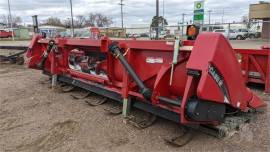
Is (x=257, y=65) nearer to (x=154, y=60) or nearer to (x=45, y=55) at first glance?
(x=154, y=60)

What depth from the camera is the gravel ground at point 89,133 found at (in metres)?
3.80

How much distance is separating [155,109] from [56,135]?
133 cm

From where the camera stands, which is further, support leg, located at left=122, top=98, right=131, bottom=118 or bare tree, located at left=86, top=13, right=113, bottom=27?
bare tree, located at left=86, top=13, right=113, bottom=27

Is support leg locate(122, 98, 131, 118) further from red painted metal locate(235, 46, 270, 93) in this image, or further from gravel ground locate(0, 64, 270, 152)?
red painted metal locate(235, 46, 270, 93)

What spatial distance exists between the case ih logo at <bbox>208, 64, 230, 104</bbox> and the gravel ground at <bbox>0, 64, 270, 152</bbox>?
62 cm

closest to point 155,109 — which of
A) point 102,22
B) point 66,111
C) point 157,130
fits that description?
point 157,130

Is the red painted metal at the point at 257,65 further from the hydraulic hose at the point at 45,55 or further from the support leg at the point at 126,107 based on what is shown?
the hydraulic hose at the point at 45,55

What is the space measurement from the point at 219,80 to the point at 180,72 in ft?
2.22

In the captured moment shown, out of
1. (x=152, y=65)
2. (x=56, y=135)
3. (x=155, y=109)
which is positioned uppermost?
(x=152, y=65)

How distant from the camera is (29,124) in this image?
475cm

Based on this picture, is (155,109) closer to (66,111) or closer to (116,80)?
(116,80)

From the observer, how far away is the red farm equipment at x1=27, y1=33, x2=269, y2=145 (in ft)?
11.0

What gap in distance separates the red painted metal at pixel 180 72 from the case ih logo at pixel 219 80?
0.13 feet

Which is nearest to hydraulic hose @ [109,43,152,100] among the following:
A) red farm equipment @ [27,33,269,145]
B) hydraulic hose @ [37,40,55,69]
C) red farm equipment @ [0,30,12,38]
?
red farm equipment @ [27,33,269,145]
